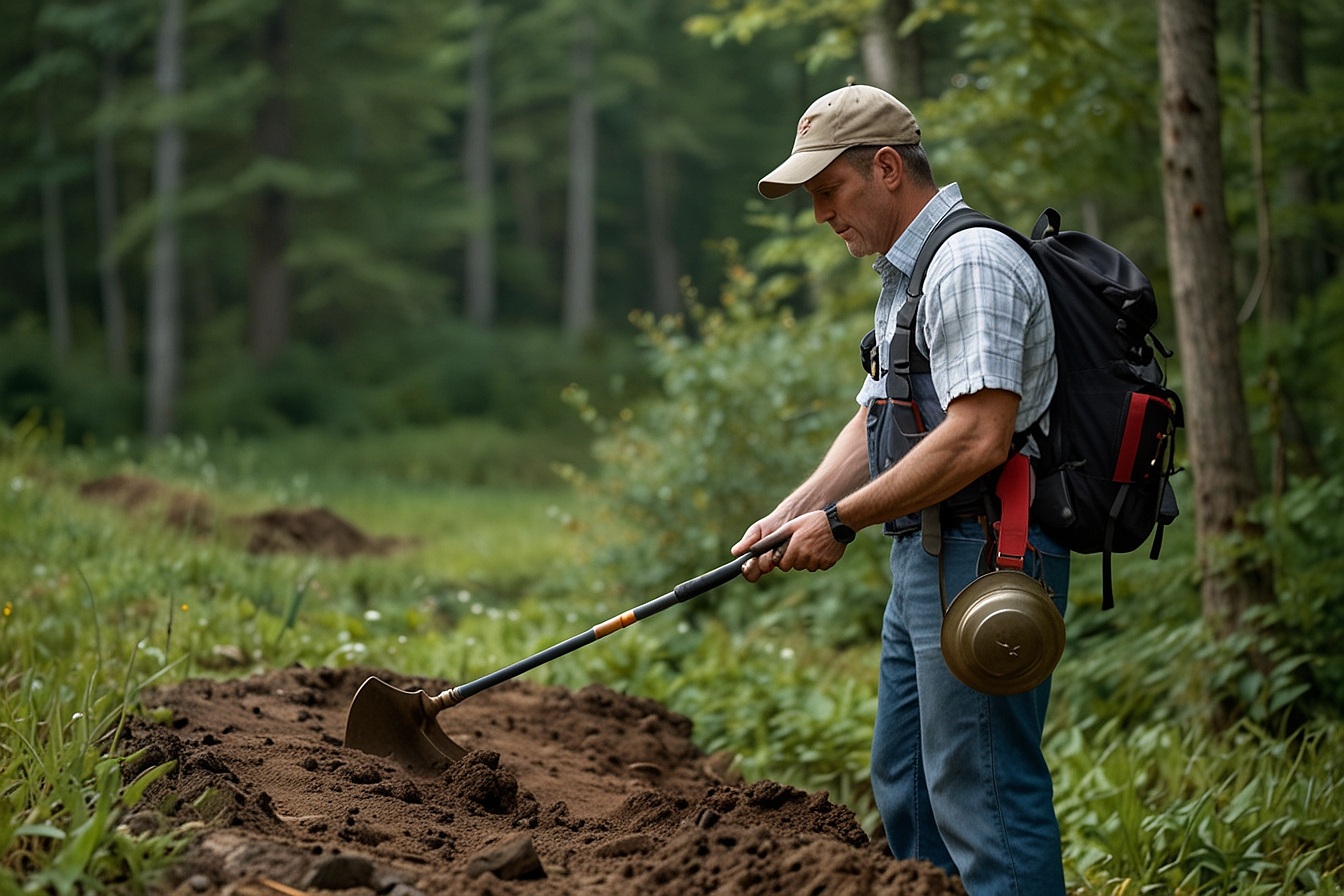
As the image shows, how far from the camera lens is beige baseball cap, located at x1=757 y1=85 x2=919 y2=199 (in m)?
2.88

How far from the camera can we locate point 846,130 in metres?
2.88

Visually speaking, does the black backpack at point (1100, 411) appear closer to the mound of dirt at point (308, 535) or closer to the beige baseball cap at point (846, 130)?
the beige baseball cap at point (846, 130)

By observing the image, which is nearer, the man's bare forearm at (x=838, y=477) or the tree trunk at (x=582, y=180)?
the man's bare forearm at (x=838, y=477)

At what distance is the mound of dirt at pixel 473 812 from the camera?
2.45m

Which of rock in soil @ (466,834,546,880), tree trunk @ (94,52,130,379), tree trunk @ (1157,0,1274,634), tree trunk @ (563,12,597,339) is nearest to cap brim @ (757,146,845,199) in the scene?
rock in soil @ (466,834,546,880)

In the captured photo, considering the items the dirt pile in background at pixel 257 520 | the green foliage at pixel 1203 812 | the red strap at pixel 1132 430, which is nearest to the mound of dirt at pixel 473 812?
the red strap at pixel 1132 430

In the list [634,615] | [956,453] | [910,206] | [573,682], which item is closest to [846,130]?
[910,206]

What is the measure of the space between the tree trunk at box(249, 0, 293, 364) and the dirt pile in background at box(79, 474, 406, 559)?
553 inches

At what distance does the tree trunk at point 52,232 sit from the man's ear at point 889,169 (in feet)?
76.7

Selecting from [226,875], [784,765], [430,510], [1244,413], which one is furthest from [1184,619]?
[430,510]

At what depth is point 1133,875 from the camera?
147 inches

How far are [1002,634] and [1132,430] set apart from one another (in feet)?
1.79

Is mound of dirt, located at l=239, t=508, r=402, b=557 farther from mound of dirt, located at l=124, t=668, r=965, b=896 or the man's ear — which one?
the man's ear

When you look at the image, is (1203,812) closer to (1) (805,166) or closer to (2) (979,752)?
(2) (979,752)
